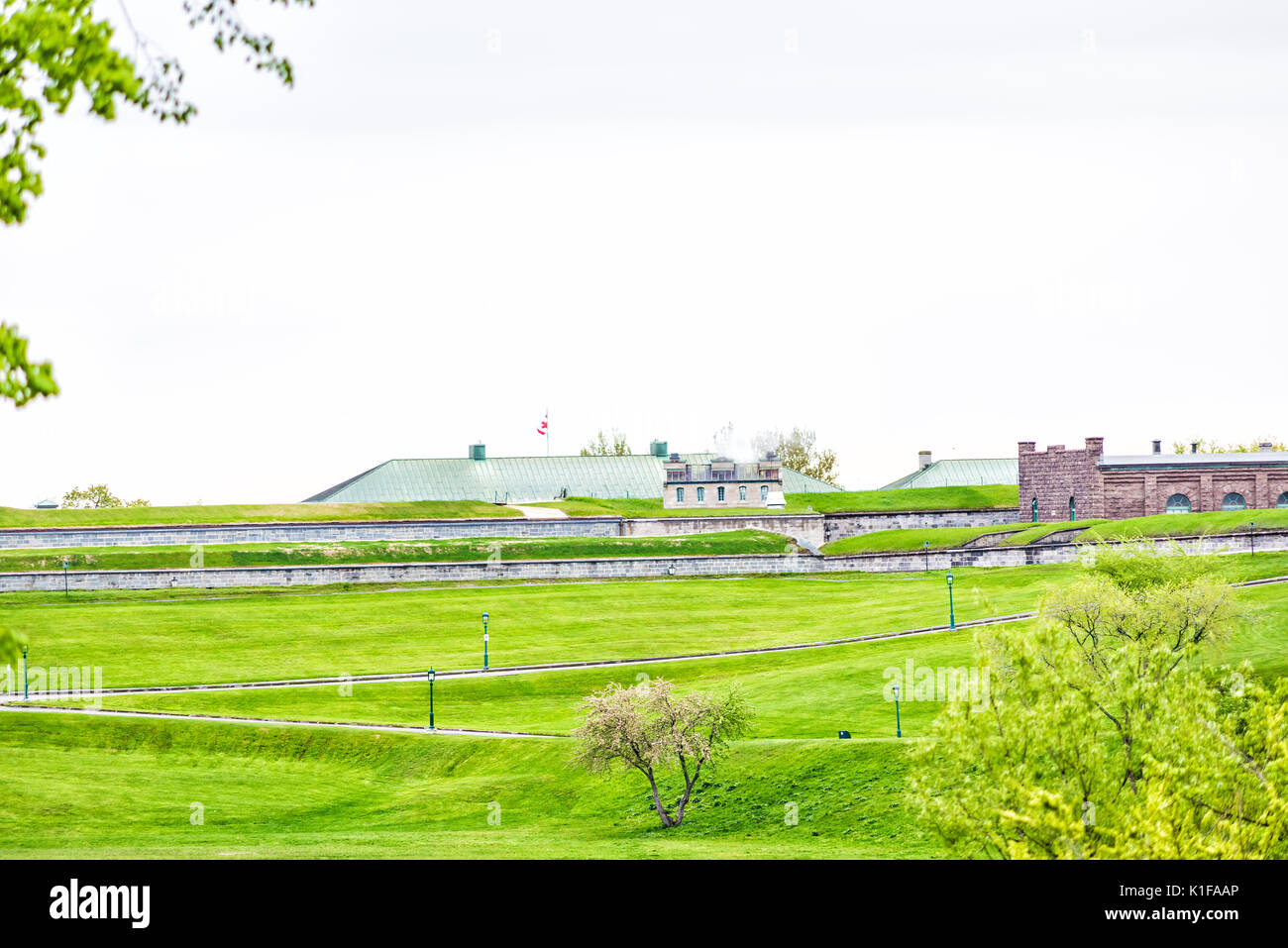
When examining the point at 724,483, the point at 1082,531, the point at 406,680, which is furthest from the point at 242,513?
the point at 1082,531

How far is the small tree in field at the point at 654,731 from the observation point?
34.6 meters

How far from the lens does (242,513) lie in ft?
308

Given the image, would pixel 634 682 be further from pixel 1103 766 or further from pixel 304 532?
pixel 304 532

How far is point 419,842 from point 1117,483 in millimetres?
67168

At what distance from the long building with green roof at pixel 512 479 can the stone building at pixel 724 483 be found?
10.1 meters

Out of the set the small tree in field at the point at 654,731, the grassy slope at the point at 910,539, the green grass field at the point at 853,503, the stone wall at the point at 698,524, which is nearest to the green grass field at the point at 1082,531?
the grassy slope at the point at 910,539

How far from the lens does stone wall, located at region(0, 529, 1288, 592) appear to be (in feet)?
222

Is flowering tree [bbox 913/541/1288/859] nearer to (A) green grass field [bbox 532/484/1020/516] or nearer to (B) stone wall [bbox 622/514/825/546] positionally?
(B) stone wall [bbox 622/514/825/546]

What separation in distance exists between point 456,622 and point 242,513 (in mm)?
36767

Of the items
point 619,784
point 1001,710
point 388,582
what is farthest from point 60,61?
point 388,582

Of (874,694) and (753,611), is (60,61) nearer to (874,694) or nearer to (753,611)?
(874,694)

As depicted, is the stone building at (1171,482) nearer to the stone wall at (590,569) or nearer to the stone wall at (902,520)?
the stone wall at (902,520)

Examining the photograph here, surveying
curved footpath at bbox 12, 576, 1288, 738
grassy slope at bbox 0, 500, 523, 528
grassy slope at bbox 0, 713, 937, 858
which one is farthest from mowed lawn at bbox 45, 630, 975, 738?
grassy slope at bbox 0, 500, 523, 528

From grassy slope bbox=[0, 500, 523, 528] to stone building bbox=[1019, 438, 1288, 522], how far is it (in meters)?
40.0
